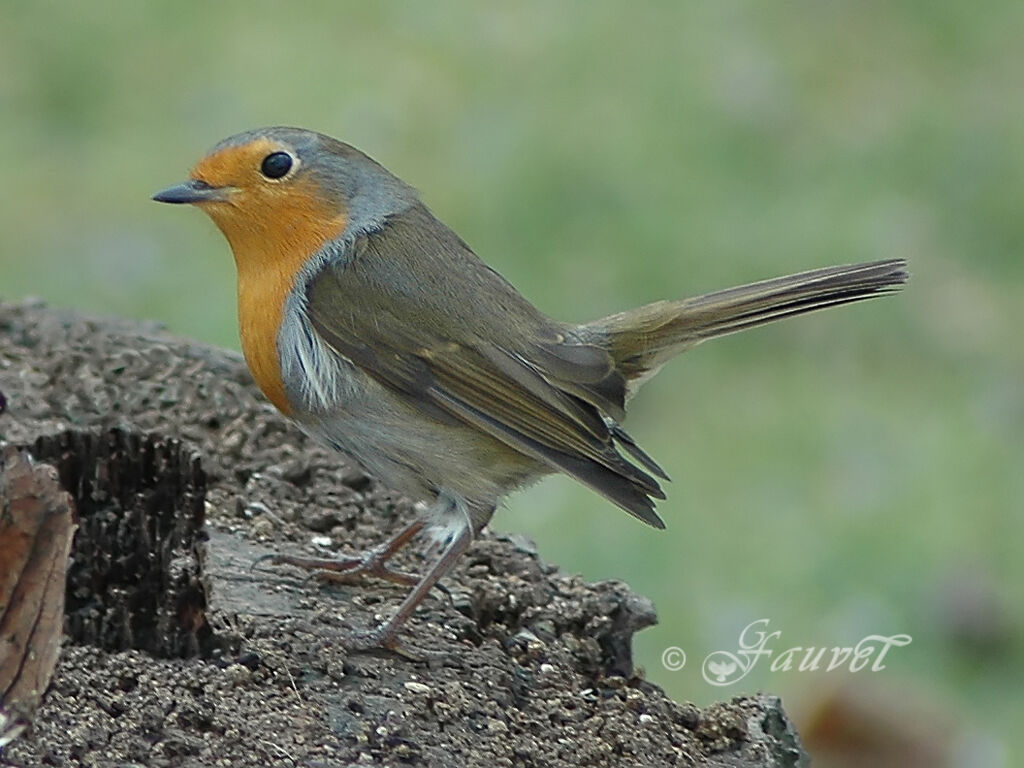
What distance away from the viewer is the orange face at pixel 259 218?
4082 millimetres

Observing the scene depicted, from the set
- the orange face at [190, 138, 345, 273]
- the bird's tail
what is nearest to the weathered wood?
the orange face at [190, 138, 345, 273]

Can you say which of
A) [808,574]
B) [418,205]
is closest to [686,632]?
[808,574]

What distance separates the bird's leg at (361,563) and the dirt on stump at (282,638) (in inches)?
1.2

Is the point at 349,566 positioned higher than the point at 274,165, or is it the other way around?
the point at 274,165

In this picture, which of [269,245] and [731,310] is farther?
[731,310]

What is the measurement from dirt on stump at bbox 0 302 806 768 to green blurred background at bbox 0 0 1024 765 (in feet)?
6.51

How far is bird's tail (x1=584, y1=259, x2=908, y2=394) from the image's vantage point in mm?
4293

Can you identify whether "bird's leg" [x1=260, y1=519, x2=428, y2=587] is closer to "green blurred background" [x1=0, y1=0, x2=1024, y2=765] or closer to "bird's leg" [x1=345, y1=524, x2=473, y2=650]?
"bird's leg" [x1=345, y1=524, x2=473, y2=650]

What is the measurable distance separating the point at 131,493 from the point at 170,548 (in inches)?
6.0

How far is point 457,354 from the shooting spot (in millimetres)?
4047
